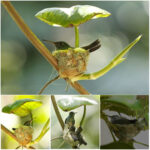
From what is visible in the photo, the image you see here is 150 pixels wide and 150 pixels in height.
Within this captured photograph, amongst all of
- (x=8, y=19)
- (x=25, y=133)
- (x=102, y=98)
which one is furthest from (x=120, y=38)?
(x=25, y=133)

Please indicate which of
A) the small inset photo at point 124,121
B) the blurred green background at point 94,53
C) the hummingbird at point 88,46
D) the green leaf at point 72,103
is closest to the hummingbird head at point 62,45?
the hummingbird at point 88,46

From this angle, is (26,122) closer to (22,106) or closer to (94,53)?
(22,106)

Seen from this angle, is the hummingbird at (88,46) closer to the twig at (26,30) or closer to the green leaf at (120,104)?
the twig at (26,30)

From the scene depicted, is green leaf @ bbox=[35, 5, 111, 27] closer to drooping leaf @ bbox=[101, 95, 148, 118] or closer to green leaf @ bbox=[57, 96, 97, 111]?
green leaf @ bbox=[57, 96, 97, 111]

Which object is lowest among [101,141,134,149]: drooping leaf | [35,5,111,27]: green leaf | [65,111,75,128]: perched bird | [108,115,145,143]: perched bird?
[101,141,134,149]: drooping leaf

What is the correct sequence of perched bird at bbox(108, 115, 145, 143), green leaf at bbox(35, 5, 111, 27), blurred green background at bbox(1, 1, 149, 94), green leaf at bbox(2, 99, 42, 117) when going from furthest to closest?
1. blurred green background at bbox(1, 1, 149, 94)
2. perched bird at bbox(108, 115, 145, 143)
3. green leaf at bbox(2, 99, 42, 117)
4. green leaf at bbox(35, 5, 111, 27)

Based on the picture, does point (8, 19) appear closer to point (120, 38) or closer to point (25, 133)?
point (120, 38)

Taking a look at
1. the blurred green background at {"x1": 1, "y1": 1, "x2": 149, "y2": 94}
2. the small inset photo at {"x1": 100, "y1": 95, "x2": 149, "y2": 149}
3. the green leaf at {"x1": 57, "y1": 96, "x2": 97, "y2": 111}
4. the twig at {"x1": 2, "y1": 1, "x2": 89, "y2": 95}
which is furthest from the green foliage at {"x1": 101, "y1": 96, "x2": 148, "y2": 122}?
the blurred green background at {"x1": 1, "y1": 1, "x2": 149, "y2": 94}
